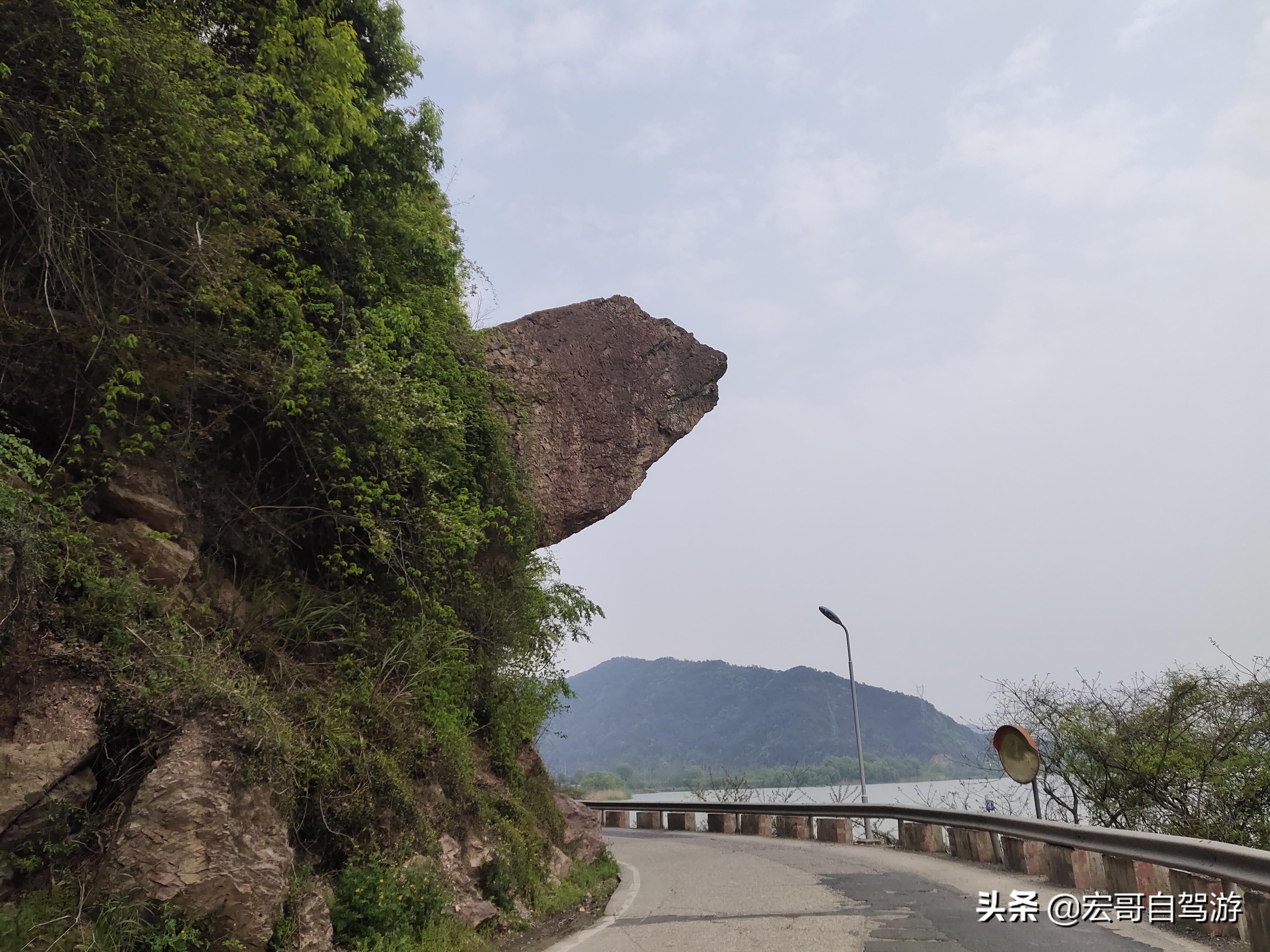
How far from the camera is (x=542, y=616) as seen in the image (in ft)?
49.2

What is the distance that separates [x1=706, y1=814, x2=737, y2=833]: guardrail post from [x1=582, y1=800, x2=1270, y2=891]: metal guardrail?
4632mm

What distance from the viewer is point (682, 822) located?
2486cm

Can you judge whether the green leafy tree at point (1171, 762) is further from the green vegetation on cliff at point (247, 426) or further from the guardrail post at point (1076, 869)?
the green vegetation on cliff at point (247, 426)

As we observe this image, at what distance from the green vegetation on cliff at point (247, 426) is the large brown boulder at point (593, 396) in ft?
12.7

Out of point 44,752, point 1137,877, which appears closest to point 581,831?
point 1137,877

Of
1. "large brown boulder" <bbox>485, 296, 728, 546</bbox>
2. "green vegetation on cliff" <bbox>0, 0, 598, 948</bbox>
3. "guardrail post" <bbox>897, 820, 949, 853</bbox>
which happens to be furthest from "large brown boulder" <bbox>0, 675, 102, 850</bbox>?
"guardrail post" <bbox>897, 820, 949, 853</bbox>

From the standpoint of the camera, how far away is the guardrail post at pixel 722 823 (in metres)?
22.5

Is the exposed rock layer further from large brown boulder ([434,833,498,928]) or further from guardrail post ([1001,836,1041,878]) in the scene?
guardrail post ([1001,836,1041,878])

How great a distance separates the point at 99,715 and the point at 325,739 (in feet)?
6.41

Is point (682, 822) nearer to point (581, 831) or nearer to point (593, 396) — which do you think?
point (581, 831)

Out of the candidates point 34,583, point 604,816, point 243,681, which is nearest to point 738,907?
point 243,681

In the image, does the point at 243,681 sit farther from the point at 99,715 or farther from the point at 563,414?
the point at 563,414

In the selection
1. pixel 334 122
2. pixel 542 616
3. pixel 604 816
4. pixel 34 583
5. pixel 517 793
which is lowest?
pixel 604 816

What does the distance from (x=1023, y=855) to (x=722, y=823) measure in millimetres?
13748
